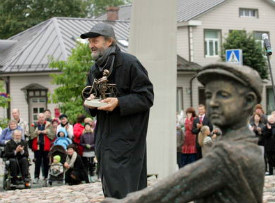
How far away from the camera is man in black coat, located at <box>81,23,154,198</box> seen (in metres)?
5.80

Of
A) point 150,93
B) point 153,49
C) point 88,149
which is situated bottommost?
point 88,149

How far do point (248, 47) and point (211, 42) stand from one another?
16.8 feet

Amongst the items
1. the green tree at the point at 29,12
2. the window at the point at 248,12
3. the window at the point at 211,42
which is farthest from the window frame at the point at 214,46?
the green tree at the point at 29,12

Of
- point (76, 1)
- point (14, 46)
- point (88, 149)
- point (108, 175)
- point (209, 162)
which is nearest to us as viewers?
point (209, 162)

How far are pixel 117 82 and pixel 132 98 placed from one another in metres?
0.23

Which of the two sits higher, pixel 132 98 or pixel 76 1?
pixel 76 1

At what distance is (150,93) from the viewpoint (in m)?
6.11

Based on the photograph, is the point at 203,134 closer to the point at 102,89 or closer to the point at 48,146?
the point at 48,146

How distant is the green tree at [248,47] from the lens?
1597 inches

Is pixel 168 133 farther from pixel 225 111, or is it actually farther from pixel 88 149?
pixel 225 111

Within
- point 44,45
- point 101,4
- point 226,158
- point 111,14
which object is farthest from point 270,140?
point 101,4

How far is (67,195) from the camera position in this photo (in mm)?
11180

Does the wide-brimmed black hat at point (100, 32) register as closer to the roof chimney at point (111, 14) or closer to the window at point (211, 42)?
the window at point (211, 42)

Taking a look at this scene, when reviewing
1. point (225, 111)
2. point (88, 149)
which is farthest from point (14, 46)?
point (225, 111)
